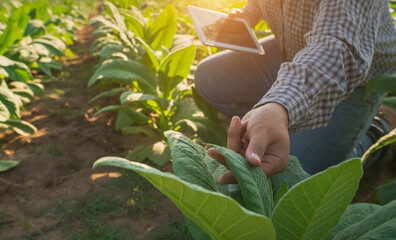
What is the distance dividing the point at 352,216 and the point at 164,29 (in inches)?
94.6

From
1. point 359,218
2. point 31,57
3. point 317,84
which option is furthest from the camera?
point 31,57

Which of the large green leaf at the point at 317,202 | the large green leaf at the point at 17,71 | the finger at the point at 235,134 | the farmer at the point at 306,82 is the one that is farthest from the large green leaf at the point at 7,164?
the large green leaf at the point at 317,202

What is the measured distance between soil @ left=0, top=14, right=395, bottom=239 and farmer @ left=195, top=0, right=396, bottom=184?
0.52m

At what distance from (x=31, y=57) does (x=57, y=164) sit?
1.33m

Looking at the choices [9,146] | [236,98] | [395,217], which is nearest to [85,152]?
[9,146]

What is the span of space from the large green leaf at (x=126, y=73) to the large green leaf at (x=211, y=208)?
5.39ft

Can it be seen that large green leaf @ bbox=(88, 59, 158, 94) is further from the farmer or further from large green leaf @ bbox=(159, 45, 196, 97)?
the farmer

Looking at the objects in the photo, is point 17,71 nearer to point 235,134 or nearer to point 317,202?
point 235,134

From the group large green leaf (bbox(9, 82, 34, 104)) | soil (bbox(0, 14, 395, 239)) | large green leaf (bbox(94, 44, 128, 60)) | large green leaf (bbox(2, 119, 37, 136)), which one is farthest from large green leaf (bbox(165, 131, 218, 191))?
large green leaf (bbox(9, 82, 34, 104))

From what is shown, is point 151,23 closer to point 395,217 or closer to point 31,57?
point 31,57

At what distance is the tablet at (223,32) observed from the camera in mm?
2035

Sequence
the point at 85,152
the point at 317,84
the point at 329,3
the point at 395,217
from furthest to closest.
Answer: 1. the point at 85,152
2. the point at 329,3
3. the point at 317,84
4. the point at 395,217

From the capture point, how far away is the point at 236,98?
2.42m

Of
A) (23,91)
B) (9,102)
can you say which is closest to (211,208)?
(9,102)
